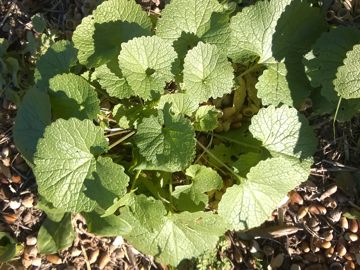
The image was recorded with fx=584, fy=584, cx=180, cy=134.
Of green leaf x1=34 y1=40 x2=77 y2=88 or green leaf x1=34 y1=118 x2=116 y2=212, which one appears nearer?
green leaf x1=34 y1=118 x2=116 y2=212

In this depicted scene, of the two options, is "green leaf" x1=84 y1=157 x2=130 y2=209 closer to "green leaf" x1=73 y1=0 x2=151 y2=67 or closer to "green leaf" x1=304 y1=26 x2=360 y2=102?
"green leaf" x1=73 y1=0 x2=151 y2=67

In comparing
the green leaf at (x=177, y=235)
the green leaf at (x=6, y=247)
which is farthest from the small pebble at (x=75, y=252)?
the green leaf at (x=177, y=235)

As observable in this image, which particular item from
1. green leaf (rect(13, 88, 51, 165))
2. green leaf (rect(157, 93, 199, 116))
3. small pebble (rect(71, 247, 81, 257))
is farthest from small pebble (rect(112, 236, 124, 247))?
green leaf (rect(157, 93, 199, 116))

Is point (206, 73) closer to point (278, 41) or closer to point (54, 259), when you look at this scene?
point (278, 41)

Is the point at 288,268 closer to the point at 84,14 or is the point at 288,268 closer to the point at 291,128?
the point at 291,128

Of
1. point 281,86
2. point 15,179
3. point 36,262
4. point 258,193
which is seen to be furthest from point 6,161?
point 281,86

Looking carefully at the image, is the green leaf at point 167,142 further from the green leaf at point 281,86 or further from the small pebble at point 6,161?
the small pebble at point 6,161
